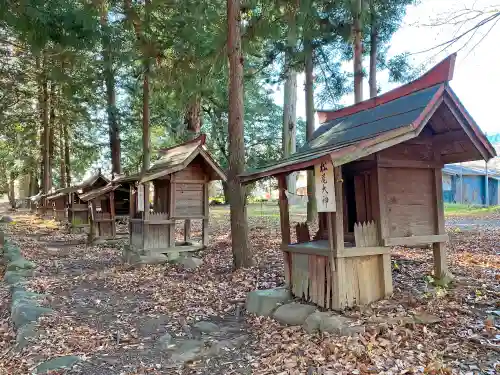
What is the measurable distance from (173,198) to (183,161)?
122cm

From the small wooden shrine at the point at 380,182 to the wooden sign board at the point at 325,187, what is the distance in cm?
1

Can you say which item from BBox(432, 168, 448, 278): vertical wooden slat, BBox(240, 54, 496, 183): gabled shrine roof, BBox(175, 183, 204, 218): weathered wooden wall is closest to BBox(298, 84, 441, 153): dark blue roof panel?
BBox(240, 54, 496, 183): gabled shrine roof

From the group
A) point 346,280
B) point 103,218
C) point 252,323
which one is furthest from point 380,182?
point 103,218

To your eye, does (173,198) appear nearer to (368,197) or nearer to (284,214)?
(284,214)

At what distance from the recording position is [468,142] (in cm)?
585

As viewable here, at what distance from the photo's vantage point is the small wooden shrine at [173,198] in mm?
11125

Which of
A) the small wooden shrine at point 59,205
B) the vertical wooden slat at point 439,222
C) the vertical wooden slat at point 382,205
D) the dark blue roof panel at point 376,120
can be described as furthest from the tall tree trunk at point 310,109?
the small wooden shrine at point 59,205

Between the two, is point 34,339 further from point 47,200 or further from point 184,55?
point 47,200

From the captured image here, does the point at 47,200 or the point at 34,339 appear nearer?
the point at 34,339

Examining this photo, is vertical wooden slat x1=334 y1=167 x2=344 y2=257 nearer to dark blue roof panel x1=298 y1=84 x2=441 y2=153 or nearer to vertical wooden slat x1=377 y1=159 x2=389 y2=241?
dark blue roof panel x1=298 y1=84 x2=441 y2=153

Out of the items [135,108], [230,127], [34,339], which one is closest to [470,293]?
[230,127]

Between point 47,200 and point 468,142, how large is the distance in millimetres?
28233

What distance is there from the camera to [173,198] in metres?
11.4

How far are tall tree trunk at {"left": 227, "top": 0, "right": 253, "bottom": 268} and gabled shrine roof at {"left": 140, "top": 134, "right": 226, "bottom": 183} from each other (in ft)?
7.83
